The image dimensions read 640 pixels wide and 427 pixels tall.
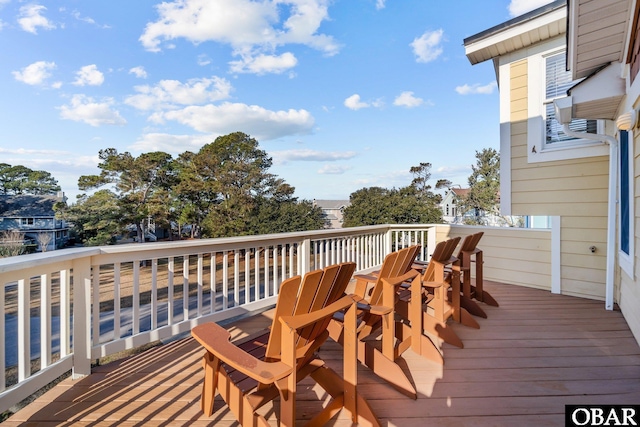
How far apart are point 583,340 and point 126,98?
2126 centimetres

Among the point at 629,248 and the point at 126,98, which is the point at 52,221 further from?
the point at 629,248

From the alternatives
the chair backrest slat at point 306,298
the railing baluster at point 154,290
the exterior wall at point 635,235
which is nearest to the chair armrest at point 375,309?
the chair backrest slat at point 306,298

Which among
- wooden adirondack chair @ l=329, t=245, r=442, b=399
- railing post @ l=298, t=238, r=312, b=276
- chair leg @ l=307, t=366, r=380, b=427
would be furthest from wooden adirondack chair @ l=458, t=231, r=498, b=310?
chair leg @ l=307, t=366, r=380, b=427

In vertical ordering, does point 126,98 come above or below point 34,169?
above

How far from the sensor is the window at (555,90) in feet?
14.0

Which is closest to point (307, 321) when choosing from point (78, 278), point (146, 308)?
point (78, 278)

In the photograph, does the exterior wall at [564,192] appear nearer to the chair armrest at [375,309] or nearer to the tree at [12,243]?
the chair armrest at [375,309]

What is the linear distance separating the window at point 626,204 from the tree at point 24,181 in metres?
25.1

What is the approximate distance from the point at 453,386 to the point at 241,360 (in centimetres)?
149

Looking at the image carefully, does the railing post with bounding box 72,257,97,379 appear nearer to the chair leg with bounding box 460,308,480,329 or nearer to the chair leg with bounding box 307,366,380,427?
the chair leg with bounding box 307,366,380,427

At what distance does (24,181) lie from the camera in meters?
19.1

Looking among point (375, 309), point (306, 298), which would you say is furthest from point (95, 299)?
point (375, 309)

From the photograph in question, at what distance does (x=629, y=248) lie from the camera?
2869 millimetres

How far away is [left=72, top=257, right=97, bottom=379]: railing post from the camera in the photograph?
2107 mm
